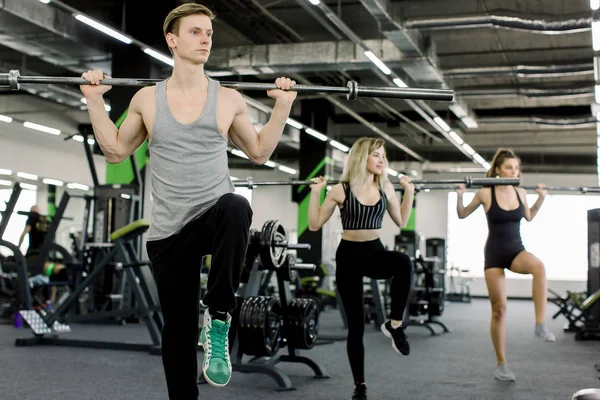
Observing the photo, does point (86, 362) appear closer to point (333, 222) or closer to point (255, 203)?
point (333, 222)

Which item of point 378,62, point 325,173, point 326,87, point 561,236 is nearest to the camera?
point 326,87

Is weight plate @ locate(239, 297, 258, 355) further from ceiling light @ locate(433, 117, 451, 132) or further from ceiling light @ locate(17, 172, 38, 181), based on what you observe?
ceiling light @ locate(17, 172, 38, 181)

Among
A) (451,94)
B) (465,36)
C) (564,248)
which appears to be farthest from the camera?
(564,248)

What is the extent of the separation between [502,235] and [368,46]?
5.10 meters

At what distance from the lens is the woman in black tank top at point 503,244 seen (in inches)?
172

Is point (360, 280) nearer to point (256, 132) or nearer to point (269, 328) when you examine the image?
point (269, 328)

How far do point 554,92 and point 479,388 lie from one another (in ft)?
25.1

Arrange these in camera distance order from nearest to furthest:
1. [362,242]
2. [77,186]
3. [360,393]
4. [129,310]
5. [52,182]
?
[360,393], [362,242], [129,310], [52,182], [77,186]

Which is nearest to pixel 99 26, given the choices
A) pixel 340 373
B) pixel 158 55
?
pixel 158 55

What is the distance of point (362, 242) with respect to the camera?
372 cm

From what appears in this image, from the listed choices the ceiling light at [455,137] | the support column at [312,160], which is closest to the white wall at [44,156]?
the support column at [312,160]

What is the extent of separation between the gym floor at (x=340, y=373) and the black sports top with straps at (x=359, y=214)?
3.30 feet

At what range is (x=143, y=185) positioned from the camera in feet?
30.7

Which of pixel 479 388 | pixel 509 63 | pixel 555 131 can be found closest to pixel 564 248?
pixel 555 131
